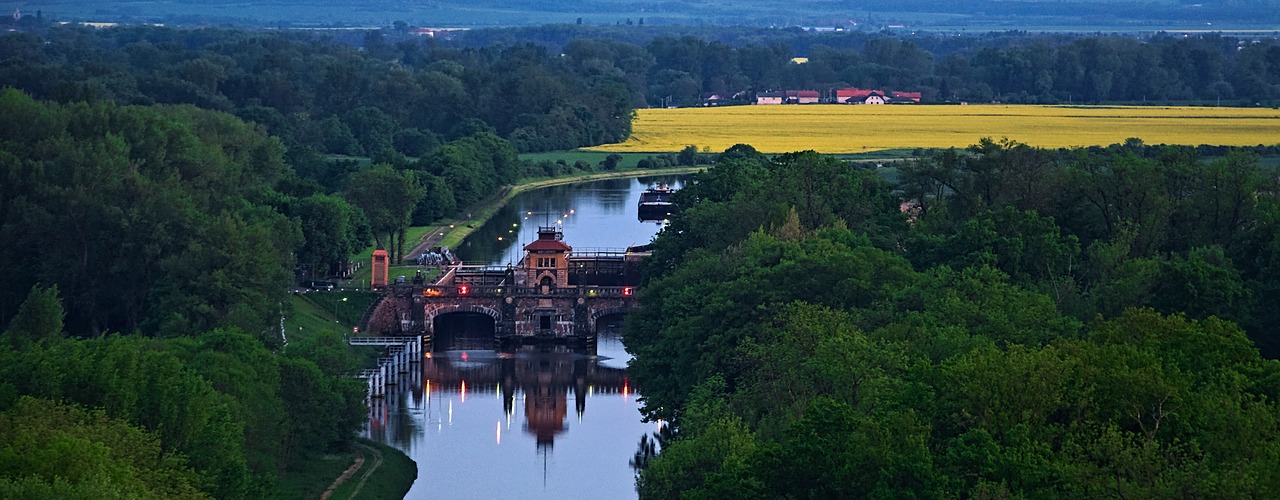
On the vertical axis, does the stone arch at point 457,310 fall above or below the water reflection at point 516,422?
above

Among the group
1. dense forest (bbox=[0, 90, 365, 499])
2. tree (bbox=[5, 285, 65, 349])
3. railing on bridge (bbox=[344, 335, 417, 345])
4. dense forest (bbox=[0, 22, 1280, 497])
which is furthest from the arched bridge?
tree (bbox=[5, 285, 65, 349])

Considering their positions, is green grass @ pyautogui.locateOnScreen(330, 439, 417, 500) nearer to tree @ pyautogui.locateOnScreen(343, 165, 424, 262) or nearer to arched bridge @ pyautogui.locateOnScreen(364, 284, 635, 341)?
arched bridge @ pyautogui.locateOnScreen(364, 284, 635, 341)

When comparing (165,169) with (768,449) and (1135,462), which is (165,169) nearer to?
(768,449)

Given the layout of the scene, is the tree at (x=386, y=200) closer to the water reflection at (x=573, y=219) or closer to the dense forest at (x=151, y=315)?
the dense forest at (x=151, y=315)

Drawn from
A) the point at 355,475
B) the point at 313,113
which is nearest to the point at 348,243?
the point at 355,475

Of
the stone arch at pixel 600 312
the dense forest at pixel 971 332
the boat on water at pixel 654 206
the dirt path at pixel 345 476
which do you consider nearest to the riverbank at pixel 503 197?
the boat on water at pixel 654 206

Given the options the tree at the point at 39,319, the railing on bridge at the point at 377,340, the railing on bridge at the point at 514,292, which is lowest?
the railing on bridge at the point at 377,340

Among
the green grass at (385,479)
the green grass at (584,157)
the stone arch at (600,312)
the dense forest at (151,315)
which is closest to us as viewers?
the dense forest at (151,315)

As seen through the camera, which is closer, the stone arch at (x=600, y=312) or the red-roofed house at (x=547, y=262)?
the stone arch at (x=600, y=312)
